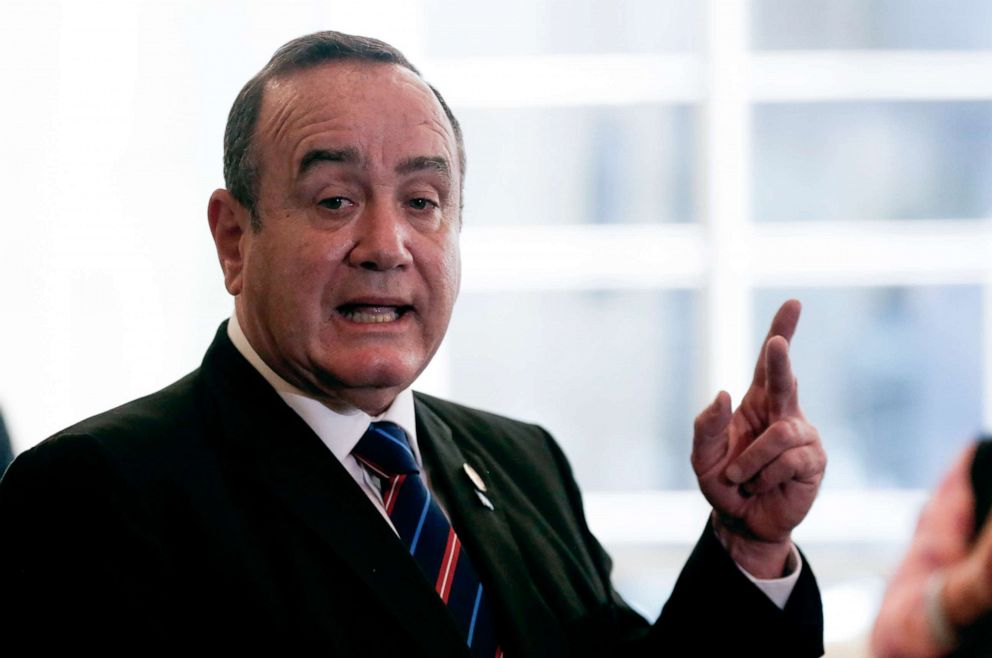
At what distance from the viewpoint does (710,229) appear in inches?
181

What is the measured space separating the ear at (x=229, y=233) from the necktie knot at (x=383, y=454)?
0.86ft

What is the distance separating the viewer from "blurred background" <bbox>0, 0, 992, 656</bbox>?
4.62m

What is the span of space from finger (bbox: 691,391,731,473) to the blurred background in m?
3.09

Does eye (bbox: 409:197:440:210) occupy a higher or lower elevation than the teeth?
higher

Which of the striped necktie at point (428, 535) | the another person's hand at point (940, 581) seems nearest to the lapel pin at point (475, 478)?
the striped necktie at point (428, 535)

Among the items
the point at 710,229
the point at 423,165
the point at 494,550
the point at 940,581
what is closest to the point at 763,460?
the point at 494,550

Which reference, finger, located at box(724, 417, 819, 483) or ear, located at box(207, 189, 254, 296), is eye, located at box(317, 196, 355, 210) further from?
finger, located at box(724, 417, 819, 483)

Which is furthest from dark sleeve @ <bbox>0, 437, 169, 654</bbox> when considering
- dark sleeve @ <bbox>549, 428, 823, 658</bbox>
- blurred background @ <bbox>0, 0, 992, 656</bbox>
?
blurred background @ <bbox>0, 0, 992, 656</bbox>

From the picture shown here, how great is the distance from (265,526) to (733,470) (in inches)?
23.5

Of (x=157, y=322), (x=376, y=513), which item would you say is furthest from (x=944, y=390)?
(x=376, y=513)

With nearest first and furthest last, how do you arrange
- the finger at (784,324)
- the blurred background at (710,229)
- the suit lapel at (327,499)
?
the suit lapel at (327,499)
the finger at (784,324)
the blurred background at (710,229)

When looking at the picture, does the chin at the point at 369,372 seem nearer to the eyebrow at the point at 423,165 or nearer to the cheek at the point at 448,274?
the cheek at the point at 448,274

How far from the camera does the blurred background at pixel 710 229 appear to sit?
4.62m

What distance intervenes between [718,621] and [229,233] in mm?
835
